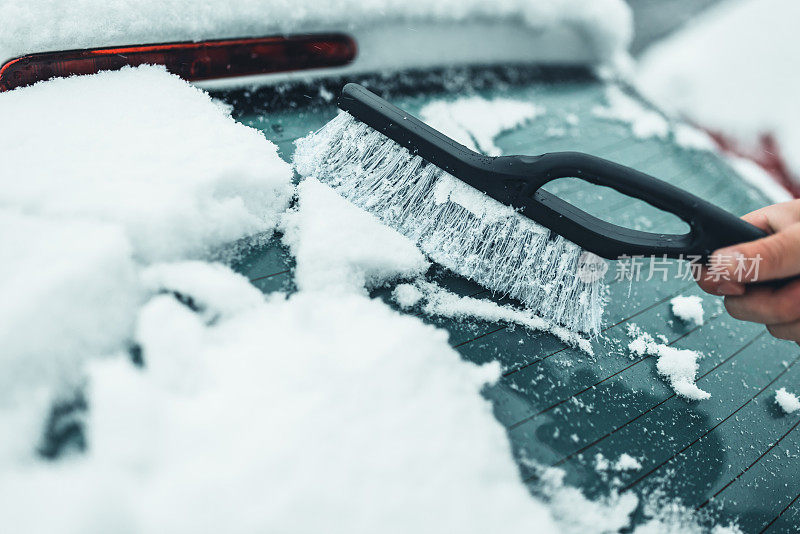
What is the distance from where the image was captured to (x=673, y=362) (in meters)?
1.37

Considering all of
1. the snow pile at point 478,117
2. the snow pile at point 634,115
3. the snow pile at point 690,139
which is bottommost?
the snow pile at point 690,139

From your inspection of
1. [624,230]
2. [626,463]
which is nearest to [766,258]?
[624,230]

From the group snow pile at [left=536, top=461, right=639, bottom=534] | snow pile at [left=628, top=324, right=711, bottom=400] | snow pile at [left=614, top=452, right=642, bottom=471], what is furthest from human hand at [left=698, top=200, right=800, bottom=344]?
snow pile at [left=536, top=461, right=639, bottom=534]

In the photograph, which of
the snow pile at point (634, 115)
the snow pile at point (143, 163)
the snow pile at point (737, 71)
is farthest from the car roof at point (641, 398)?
the snow pile at point (737, 71)

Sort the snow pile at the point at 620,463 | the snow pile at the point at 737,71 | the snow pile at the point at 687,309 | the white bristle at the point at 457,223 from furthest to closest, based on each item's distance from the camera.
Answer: the snow pile at the point at 737,71 < the snow pile at the point at 687,309 < the white bristle at the point at 457,223 < the snow pile at the point at 620,463

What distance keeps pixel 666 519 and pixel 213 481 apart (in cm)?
93

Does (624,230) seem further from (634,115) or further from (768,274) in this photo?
(634,115)

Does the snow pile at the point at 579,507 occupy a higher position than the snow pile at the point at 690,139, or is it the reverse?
the snow pile at the point at 690,139

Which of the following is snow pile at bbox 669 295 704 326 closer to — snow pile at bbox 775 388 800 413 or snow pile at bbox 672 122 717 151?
snow pile at bbox 775 388 800 413

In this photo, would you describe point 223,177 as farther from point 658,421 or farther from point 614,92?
point 614,92

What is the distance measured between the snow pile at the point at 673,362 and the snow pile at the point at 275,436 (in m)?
0.45

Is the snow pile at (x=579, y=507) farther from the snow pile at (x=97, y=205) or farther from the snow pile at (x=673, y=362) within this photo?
the snow pile at (x=97, y=205)

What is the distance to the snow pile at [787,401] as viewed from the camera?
1437 mm

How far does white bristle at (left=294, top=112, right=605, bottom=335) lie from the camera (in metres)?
1.39
